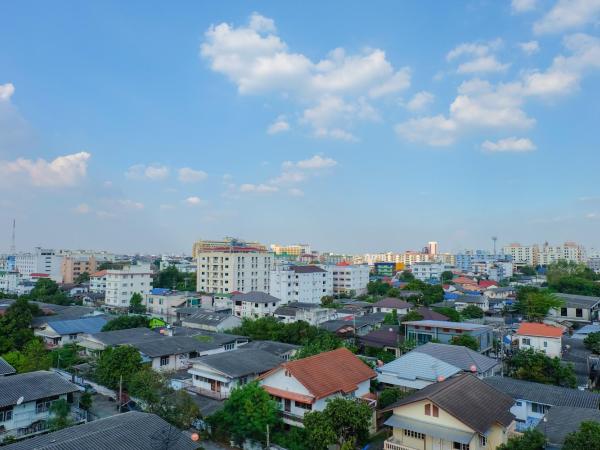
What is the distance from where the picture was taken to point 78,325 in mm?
29531

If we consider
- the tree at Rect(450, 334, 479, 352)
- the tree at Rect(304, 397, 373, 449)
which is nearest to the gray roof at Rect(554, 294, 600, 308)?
the tree at Rect(450, 334, 479, 352)

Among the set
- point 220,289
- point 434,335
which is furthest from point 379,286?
point 434,335

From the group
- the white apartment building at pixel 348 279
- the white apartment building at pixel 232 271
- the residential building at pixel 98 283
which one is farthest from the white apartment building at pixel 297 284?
the residential building at pixel 98 283

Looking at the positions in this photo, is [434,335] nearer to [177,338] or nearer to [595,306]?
[177,338]

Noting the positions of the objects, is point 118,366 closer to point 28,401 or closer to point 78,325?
point 28,401

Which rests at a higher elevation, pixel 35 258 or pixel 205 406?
pixel 35 258

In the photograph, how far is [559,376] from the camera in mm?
18297

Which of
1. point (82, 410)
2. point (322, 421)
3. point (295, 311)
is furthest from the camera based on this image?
point (295, 311)

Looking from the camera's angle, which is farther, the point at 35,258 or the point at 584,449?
the point at 35,258

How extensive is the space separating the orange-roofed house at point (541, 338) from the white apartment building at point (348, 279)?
38672 mm

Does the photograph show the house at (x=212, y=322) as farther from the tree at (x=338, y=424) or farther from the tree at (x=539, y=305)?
the tree at (x=539, y=305)

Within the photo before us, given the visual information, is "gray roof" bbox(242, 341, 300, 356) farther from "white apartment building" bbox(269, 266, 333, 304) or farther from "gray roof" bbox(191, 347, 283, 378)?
"white apartment building" bbox(269, 266, 333, 304)

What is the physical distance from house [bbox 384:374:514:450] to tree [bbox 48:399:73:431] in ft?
34.8

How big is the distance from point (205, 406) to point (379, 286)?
47.0 meters
